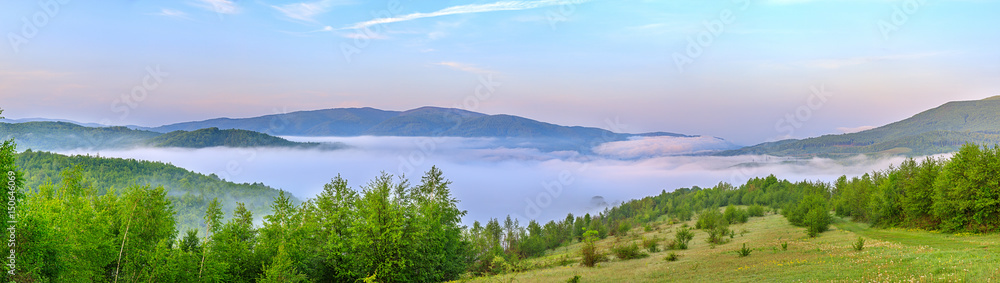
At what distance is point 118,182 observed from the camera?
18850cm

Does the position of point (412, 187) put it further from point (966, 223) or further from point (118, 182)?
point (118, 182)

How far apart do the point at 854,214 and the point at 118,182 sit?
235 m

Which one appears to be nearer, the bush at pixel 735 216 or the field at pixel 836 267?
the field at pixel 836 267

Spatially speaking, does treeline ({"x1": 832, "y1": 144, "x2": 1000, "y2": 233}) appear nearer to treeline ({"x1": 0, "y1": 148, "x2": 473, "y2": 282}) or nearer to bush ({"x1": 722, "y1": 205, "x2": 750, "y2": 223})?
bush ({"x1": 722, "y1": 205, "x2": 750, "y2": 223})

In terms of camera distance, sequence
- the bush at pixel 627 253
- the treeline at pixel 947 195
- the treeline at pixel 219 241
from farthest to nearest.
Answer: the bush at pixel 627 253
the treeline at pixel 947 195
the treeline at pixel 219 241

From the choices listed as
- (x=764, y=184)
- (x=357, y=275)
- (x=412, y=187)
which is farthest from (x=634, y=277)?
(x=764, y=184)

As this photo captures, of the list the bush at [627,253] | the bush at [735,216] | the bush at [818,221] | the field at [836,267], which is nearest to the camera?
the field at [836,267]
